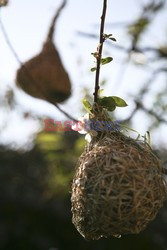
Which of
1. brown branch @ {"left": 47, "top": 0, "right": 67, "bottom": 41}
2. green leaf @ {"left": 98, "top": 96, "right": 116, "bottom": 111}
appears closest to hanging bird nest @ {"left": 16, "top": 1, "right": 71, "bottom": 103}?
brown branch @ {"left": 47, "top": 0, "right": 67, "bottom": 41}

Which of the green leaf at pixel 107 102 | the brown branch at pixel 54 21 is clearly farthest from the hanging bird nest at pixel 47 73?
the green leaf at pixel 107 102

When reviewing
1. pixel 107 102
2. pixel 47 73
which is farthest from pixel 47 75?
pixel 107 102

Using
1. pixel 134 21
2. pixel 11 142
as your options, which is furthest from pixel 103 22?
pixel 11 142

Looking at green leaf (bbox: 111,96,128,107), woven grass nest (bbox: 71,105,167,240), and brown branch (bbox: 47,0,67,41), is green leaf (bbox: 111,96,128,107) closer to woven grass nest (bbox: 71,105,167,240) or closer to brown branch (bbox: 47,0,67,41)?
woven grass nest (bbox: 71,105,167,240)

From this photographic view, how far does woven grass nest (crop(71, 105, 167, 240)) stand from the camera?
1309mm

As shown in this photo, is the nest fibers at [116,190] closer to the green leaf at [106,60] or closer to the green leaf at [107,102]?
the green leaf at [107,102]

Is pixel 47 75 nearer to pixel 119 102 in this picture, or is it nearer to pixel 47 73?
pixel 47 73

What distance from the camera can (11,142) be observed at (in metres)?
5.98

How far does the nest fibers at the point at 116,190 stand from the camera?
131cm

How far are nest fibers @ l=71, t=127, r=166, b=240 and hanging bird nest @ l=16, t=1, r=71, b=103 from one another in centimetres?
137

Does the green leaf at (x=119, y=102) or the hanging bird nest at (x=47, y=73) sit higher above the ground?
the hanging bird nest at (x=47, y=73)

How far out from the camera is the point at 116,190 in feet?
4.32

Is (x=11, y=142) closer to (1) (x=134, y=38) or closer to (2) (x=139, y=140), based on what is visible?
(1) (x=134, y=38)

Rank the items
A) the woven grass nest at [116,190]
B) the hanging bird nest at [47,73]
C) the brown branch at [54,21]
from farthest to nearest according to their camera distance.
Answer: the hanging bird nest at [47,73], the brown branch at [54,21], the woven grass nest at [116,190]
